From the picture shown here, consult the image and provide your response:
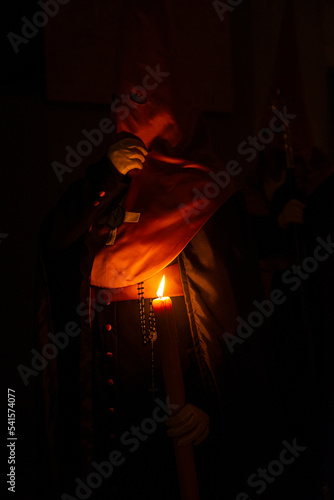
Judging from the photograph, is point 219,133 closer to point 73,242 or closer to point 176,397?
point 73,242

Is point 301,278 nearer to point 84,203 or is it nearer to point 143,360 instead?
point 143,360

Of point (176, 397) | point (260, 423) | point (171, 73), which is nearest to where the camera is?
point (176, 397)

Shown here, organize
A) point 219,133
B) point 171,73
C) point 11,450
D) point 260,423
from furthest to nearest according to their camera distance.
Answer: point 219,133 → point 11,450 → point 171,73 → point 260,423

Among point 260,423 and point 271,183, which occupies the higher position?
point 271,183

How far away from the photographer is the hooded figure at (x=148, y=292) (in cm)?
93

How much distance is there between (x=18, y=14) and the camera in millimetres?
1495

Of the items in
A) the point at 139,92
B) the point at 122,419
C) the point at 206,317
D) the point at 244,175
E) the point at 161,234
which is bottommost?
the point at 122,419

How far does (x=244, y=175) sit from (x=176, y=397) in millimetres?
1245

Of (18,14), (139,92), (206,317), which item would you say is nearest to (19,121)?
(18,14)

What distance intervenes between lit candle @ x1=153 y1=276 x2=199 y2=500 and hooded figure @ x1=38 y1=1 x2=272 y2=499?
128 millimetres

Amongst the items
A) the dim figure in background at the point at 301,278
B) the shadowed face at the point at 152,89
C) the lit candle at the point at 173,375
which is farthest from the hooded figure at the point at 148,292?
the dim figure in background at the point at 301,278

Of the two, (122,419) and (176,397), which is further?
(122,419)

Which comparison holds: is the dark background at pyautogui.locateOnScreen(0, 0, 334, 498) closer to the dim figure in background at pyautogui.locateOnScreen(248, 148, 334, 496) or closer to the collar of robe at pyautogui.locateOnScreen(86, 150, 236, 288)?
the dim figure in background at pyautogui.locateOnScreen(248, 148, 334, 496)

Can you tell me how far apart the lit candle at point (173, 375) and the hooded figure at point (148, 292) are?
5.0 inches
